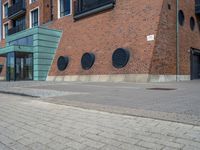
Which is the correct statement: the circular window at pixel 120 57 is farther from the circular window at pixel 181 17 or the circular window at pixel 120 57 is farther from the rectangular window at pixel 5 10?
the rectangular window at pixel 5 10

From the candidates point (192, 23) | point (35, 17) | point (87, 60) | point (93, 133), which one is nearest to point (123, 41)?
point (87, 60)

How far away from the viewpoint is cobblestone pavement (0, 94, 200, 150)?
3611 mm

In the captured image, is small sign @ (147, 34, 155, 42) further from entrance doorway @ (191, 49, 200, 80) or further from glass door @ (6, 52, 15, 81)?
glass door @ (6, 52, 15, 81)

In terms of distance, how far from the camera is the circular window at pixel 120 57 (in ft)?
60.2

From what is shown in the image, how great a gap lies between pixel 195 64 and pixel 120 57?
959cm

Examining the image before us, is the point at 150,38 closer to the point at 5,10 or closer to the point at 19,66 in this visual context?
the point at 19,66

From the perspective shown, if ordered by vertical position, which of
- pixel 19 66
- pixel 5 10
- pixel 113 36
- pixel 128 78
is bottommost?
pixel 128 78

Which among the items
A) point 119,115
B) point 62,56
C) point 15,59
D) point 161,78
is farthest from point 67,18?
point 119,115

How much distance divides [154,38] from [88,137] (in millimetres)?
14285

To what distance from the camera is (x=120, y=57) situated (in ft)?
61.7

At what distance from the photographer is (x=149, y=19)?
18.0 m

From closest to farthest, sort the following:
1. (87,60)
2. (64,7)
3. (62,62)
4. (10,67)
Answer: (87,60) → (62,62) → (10,67) → (64,7)

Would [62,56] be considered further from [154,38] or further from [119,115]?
[119,115]

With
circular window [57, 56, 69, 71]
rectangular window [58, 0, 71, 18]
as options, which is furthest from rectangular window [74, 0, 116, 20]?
circular window [57, 56, 69, 71]
